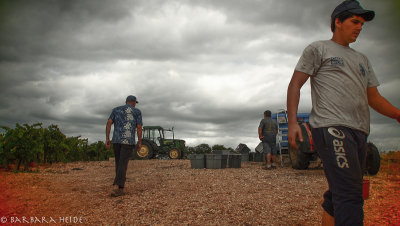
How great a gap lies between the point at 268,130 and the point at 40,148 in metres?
8.42

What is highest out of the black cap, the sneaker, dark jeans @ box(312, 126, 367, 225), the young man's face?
the black cap

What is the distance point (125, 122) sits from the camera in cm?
605

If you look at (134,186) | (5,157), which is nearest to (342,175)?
(134,186)

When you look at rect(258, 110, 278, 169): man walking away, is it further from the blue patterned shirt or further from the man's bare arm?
the man's bare arm

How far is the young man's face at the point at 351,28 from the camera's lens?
2424mm

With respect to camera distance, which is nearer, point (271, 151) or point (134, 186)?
point (134, 186)

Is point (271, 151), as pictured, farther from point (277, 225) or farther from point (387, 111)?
point (387, 111)

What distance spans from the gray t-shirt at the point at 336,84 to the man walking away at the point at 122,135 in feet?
14.1

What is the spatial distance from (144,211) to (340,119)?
3.42 m

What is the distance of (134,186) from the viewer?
7.08 metres

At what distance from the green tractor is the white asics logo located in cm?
1659

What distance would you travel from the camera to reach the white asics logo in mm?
2100

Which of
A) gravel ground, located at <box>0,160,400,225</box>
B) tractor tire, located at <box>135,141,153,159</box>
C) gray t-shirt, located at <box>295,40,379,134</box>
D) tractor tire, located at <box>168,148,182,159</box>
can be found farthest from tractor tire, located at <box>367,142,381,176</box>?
tractor tire, located at <box>135,141,153,159</box>

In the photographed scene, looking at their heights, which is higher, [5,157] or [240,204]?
[5,157]
